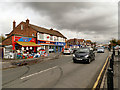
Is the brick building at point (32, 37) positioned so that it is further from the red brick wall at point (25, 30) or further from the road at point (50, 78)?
the road at point (50, 78)

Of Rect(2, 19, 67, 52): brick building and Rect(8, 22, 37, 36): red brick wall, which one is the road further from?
Rect(8, 22, 37, 36): red brick wall

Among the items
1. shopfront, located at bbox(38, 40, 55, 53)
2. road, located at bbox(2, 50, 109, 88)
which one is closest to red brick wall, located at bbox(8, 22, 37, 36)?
shopfront, located at bbox(38, 40, 55, 53)

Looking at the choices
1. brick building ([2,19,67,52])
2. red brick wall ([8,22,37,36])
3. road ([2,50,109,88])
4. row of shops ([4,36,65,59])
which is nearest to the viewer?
road ([2,50,109,88])

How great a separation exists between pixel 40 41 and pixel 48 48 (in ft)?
14.8

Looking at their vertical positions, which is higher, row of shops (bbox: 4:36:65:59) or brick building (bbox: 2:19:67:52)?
brick building (bbox: 2:19:67:52)

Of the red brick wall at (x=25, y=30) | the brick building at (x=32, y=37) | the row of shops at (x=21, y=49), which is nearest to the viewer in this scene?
the row of shops at (x=21, y=49)

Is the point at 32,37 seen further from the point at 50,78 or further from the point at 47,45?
the point at 50,78

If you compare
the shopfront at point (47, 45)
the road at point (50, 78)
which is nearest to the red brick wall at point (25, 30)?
the shopfront at point (47, 45)

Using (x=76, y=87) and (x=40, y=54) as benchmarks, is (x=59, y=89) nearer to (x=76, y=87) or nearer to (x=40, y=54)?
(x=76, y=87)

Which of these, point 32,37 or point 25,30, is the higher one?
point 25,30

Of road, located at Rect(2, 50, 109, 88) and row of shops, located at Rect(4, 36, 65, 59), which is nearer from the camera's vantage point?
road, located at Rect(2, 50, 109, 88)

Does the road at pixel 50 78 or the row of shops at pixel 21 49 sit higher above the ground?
the row of shops at pixel 21 49

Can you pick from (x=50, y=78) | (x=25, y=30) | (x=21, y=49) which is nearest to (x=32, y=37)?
(x=21, y=49)

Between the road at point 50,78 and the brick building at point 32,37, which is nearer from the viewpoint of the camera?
the road at point 50,78
